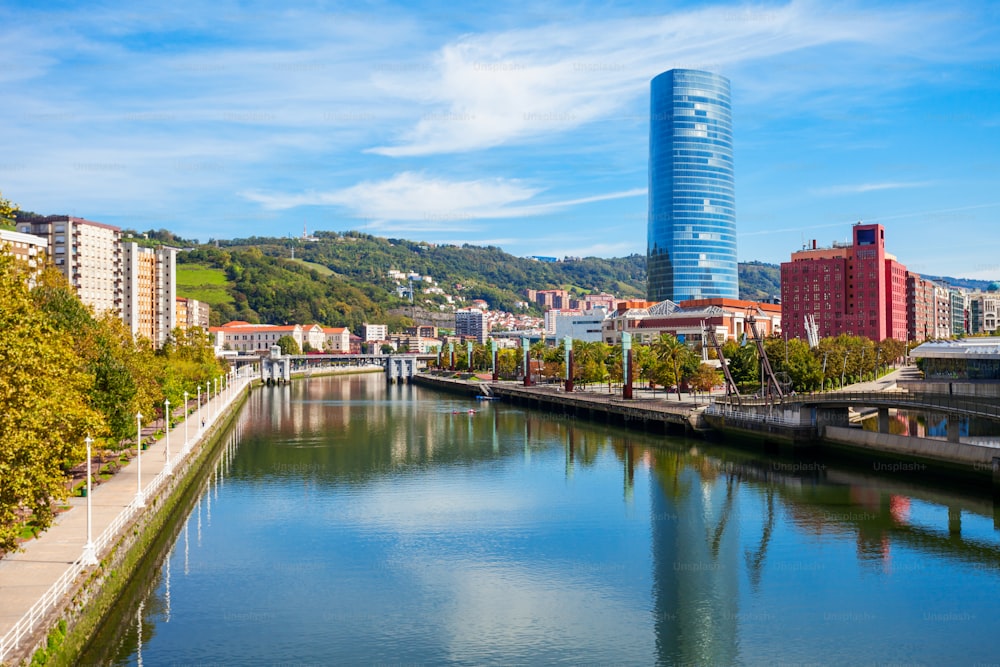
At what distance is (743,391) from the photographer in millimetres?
96750

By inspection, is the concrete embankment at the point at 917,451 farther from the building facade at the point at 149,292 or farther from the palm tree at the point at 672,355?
the building facade at the point at 149,292

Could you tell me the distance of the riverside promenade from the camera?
64.4 ft

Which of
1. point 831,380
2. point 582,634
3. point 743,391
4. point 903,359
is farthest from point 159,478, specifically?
point 903,359

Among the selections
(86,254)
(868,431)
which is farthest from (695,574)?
(86,254)

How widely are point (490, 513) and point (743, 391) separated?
198 feet

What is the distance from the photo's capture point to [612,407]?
87125mm

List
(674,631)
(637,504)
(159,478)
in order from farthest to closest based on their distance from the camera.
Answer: (637,504), (159,478), (674,631)

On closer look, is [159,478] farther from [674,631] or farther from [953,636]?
[953,636]

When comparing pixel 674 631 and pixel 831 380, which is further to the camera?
pixel 831 380

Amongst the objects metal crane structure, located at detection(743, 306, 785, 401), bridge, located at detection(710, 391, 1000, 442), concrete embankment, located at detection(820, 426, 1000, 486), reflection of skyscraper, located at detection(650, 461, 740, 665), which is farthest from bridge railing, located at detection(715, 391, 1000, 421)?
reflection of skyscraper, located at detection(650, 461, 740, 665)

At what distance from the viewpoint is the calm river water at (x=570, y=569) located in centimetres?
2511

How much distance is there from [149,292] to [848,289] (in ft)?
406

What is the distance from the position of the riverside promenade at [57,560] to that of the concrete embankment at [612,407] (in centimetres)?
4464

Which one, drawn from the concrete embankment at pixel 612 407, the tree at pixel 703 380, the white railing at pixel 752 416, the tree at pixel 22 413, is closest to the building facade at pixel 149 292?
the concrete embankment at pixel 612 407
